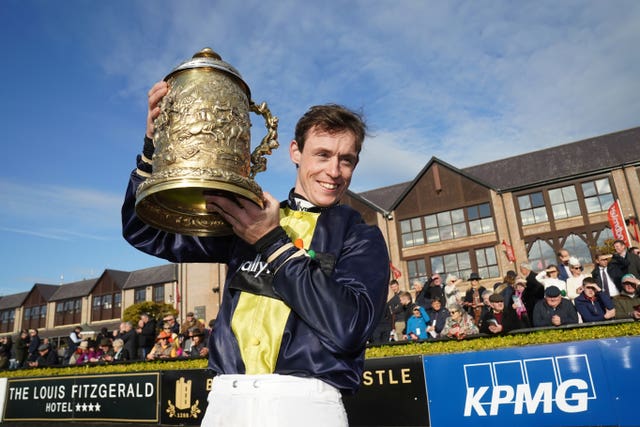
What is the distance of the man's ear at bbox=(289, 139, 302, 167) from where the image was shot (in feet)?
8.28

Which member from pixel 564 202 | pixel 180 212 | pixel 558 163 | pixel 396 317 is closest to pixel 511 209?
pixel 564 202

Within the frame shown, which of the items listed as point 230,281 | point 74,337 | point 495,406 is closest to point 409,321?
point 495,406

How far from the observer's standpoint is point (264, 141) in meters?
2.21

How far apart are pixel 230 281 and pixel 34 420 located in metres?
13.0

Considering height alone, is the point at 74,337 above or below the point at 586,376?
above

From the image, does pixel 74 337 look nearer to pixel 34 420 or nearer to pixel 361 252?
pixel 34 420

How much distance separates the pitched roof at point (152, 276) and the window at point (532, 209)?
3638 cm

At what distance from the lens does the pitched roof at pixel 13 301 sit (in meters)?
62.3

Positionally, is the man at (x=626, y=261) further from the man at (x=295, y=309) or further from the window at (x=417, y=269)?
the window at (x=417, y=269)

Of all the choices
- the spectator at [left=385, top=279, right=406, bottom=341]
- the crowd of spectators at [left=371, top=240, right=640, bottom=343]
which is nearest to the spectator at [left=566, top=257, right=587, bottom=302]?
the crowd of spectators at [left=371, top=240, right=640, bottom=343]

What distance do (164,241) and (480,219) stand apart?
32988 mm

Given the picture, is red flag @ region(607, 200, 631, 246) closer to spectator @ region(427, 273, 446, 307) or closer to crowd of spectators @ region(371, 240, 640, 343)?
crowd of spectators @ region(371, 240, 640, 343)

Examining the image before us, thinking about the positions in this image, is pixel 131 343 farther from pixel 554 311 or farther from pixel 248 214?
pixel 248 214

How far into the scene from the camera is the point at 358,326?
1.69 meters
